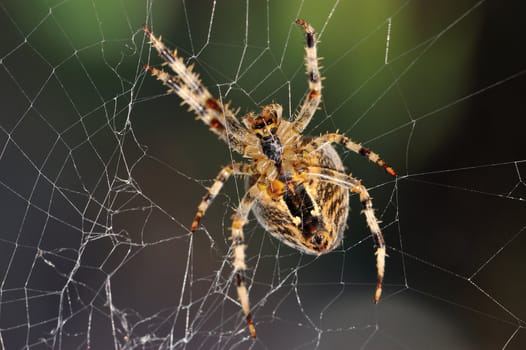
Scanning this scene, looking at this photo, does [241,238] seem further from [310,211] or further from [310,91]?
[310,91]

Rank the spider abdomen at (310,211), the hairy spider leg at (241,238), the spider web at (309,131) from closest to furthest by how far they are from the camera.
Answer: the spider abdomen at (310,211), the hairy spider leg at (241,238), the spider web at (309,131)

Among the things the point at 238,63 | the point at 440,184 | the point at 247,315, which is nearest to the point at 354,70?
the point at 238,63

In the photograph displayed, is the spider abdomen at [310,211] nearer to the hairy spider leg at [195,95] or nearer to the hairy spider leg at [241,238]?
the hairy spider leg at [241,238]

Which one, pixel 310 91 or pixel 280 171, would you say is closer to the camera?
pixel 280 171

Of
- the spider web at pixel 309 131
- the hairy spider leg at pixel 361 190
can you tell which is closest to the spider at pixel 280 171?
the hairy spider leg at pixel 361 190

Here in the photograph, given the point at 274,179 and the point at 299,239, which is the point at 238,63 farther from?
the point at 299,239

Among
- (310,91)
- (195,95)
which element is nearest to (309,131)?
(310,91)

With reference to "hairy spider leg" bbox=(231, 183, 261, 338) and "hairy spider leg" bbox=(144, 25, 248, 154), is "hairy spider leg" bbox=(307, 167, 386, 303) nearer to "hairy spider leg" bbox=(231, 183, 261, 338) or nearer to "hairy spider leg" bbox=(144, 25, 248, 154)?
"hairy spider leg" bbox=(231, 183, 261, 338)
